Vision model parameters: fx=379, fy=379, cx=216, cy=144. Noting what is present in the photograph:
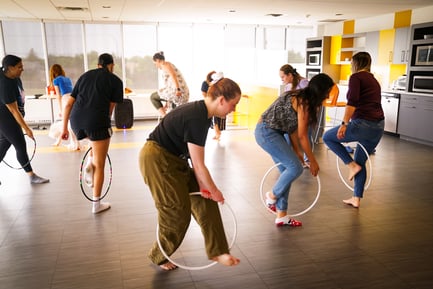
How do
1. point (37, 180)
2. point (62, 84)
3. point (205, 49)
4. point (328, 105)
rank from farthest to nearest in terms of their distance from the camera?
1. point (205, 49)
2. point (328, 105)
3. point (62, 84)
4. point (37, 180)

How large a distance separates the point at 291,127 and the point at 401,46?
235 inches

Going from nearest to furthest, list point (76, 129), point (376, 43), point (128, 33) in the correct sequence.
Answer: point (76, 129) → point (376, 43) → point (128, 33)

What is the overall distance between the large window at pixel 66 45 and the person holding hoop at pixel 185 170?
28.9ft

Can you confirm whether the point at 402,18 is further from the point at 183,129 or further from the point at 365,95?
the point at 183,129

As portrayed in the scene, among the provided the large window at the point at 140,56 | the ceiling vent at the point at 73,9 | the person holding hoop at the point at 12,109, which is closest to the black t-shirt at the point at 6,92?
the person holding hoop at the point at 12,109

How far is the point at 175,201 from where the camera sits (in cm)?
234

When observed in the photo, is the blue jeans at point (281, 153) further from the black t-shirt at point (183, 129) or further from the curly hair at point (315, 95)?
the black t-shirt at point (183, 129)

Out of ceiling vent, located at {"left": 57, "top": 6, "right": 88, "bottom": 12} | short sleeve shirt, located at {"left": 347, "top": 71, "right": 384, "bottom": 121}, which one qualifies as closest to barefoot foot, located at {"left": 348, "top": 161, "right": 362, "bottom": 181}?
short sleeve shirt, located at {"left": 347, "top": 71, "right": 384, "bottom": 121}

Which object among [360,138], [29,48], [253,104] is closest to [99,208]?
[360,138]

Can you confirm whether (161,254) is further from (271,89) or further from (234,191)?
(271,89)

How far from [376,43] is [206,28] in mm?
4571

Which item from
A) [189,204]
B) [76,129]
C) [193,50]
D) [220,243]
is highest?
[193,50]

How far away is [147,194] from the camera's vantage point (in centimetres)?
430

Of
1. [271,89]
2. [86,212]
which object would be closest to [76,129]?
[86,212]
